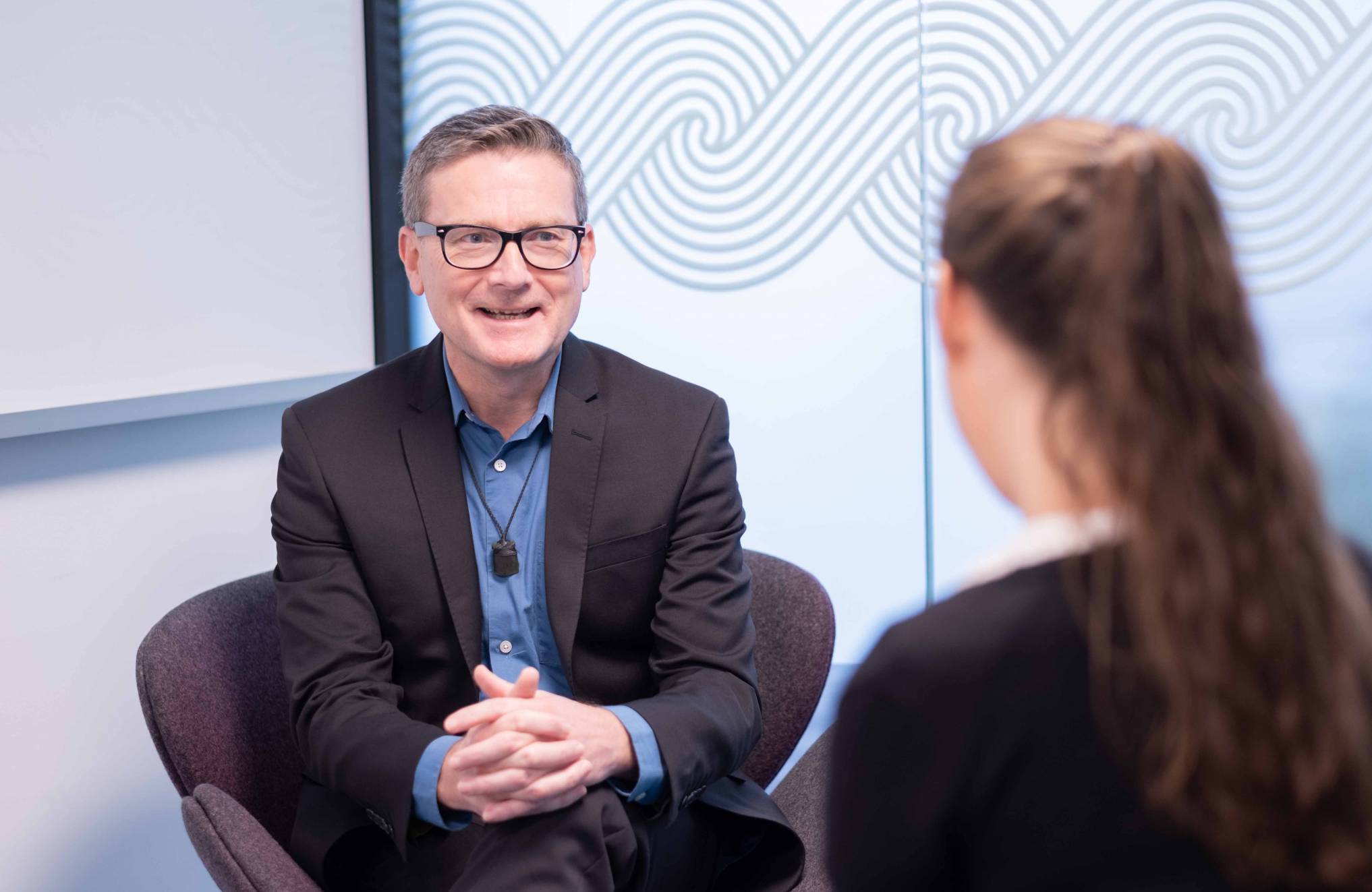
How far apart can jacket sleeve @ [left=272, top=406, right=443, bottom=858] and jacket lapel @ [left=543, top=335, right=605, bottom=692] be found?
267 millimetres

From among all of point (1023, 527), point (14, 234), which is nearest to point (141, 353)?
point (14, 234)

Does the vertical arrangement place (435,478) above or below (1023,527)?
below

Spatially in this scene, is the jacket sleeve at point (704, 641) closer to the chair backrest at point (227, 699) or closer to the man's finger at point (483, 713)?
the man's finger at point (483, 713)

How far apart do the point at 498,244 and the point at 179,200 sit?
3.34 ft

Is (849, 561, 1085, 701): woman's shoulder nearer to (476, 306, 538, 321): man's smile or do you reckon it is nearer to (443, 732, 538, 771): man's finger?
(443, 732, 538, 771): man's finger

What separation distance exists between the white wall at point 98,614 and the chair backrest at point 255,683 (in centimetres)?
48

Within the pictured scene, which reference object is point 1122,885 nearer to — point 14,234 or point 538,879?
point 538,879

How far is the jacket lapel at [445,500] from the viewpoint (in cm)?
190

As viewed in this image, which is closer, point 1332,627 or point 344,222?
point 1332,627

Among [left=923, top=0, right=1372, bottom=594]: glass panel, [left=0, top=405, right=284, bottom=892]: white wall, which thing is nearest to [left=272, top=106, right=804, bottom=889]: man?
[left=0, top=405, right=284, bottom=892]: white wall

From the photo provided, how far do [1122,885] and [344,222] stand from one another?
2.78 meters

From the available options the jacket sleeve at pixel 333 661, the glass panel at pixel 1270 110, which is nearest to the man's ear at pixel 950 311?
the jacket sleeve at pixel 333 661

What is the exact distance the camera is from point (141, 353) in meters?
2.52

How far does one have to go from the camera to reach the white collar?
0.84 metres
